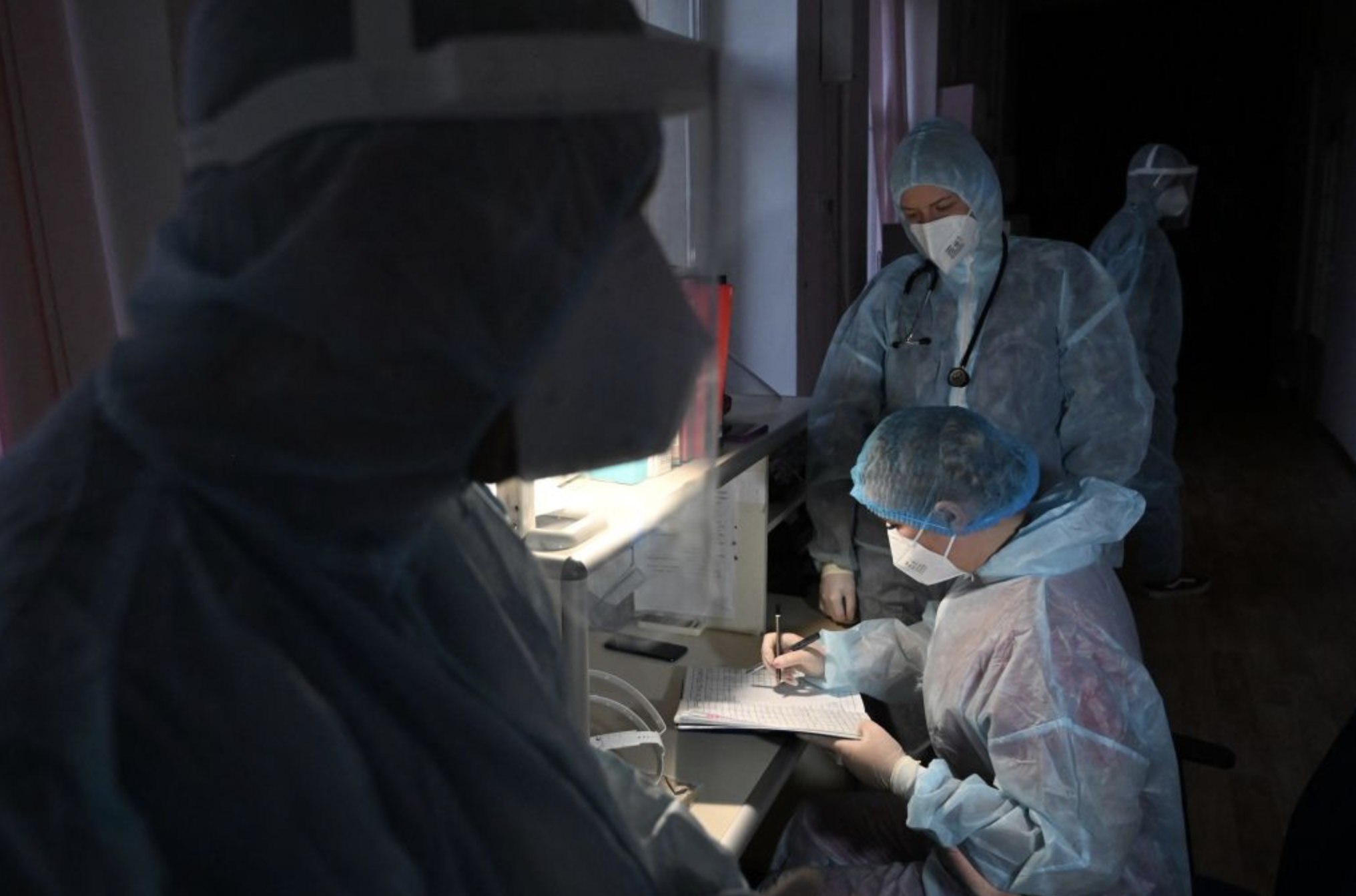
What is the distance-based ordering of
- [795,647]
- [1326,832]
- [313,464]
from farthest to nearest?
[795,647], [1326,832], [313,464]

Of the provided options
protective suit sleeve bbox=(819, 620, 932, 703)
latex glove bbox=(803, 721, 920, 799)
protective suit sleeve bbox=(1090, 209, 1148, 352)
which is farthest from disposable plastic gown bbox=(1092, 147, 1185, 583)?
latex glove bbox=(803, 721, 920, 799)

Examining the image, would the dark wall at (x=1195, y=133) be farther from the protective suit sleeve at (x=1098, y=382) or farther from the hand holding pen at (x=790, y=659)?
the hand holding pen at (x=790, y=659)

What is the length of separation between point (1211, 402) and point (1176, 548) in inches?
139

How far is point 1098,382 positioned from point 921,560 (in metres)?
0.63

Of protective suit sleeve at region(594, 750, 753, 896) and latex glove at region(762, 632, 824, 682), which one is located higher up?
protective suit sleeve at region(594, 750, 753, 896)

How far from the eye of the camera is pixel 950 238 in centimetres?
187

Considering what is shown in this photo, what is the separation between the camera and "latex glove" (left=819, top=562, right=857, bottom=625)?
5.97 feet

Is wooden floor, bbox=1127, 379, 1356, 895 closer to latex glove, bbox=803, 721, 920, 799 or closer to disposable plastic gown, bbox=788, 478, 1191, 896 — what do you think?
disposable plastic gown, bbox=788, 478, 1191, 896

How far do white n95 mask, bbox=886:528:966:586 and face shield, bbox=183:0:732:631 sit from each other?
2.41 feet

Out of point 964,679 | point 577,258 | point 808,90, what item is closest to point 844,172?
point 808,90

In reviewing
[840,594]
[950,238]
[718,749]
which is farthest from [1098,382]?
[718,749]

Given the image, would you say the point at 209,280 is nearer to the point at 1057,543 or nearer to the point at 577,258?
the point at 577,258

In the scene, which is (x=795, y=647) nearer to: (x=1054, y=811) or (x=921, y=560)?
(x=921, y=560)

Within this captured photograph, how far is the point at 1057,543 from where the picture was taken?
1.34m
